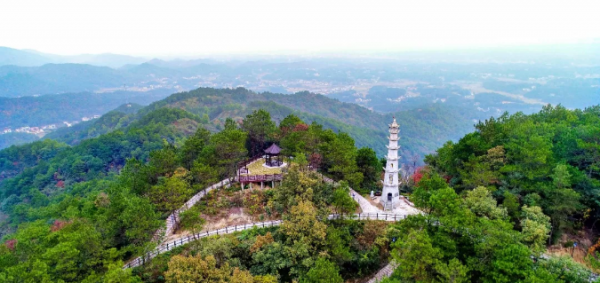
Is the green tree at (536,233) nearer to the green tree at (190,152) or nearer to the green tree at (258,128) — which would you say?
the green tree at (258,128)

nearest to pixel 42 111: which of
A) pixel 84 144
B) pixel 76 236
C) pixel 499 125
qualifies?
pixel 84 144

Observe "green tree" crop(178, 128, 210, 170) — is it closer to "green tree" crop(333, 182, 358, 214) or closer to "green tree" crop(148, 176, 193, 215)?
"green tree" crop(148, 176, 193, 215)

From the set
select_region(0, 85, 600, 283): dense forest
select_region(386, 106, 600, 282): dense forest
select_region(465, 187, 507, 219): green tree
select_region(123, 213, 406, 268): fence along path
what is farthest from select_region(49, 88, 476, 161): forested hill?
select_region(465, 187, 507, 219): green tree

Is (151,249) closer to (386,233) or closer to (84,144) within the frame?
(386,233)

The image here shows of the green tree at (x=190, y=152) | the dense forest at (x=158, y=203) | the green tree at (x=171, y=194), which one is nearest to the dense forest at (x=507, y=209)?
the dense forest at (x=158, y=203)

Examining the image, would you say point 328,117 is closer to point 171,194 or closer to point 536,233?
point 171,194

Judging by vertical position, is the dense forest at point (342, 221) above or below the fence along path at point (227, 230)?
above
